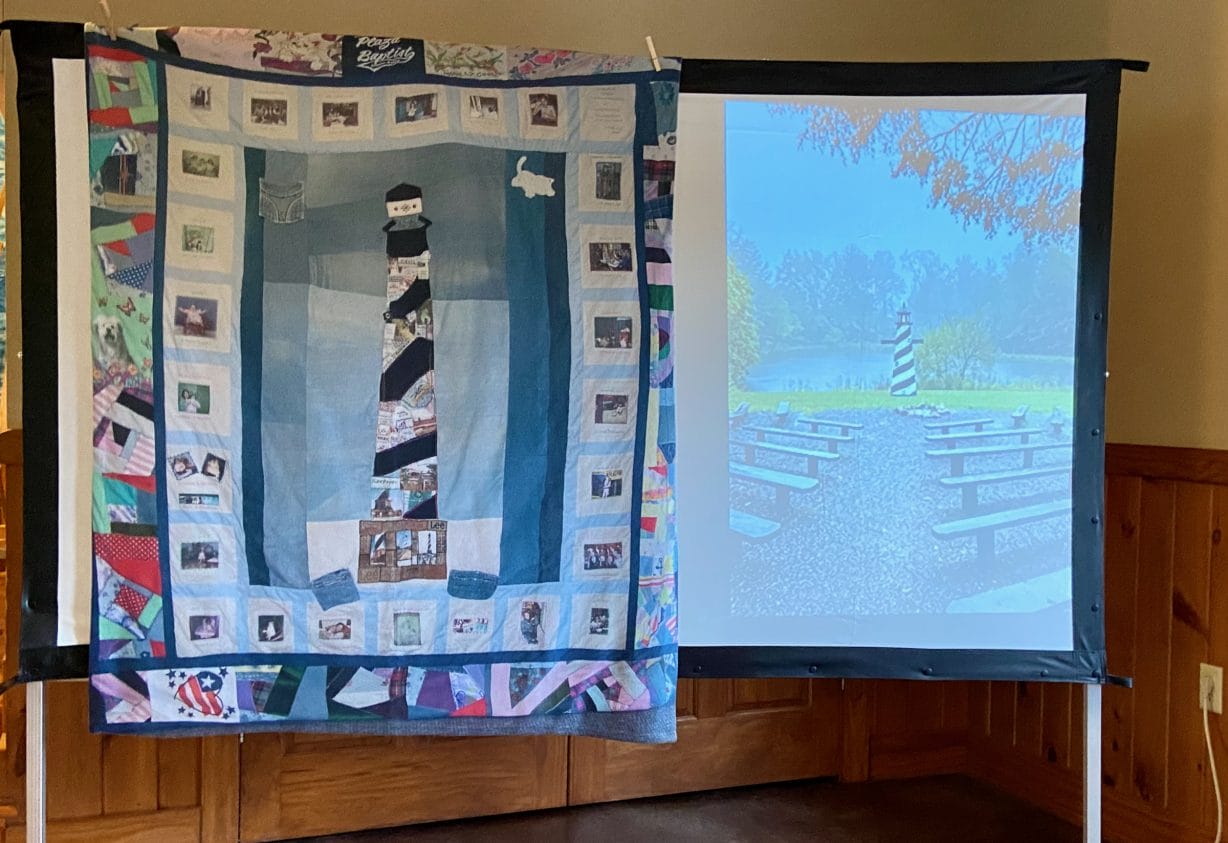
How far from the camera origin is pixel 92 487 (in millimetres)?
1724

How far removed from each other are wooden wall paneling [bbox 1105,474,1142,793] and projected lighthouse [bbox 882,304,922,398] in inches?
28.3

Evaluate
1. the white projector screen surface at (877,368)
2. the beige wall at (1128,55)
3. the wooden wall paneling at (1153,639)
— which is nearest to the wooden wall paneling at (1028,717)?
the wooden wall paneling at (1153,639)

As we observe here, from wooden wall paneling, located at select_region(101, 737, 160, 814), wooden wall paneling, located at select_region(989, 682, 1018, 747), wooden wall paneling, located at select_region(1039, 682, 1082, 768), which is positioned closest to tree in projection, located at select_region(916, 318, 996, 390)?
wooden wall paneling, located at select_region(1039, 682, 1082, 768)

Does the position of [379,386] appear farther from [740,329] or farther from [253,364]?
[740,329]

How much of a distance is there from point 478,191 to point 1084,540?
1441mm

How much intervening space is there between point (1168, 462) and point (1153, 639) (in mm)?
417

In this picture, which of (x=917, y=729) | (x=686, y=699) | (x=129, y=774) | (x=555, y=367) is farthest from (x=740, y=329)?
(x=129, y=774)

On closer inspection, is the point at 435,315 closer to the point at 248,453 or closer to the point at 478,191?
the point at 478,191

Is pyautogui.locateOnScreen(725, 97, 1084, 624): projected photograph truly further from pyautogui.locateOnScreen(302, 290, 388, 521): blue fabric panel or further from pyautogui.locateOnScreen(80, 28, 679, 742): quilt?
pyautogui.locateOnScreen(302, 290, 388, 521): blue fabric panel

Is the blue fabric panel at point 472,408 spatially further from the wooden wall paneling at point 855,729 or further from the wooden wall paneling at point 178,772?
the wooden wall paneling at point 855,729

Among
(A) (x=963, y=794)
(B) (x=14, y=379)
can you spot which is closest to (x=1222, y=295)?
(A) (x=963, y=794)

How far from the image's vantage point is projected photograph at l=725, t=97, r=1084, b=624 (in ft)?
6.27

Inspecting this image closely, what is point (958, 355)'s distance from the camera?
1927mm

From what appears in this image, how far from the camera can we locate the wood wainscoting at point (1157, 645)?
6.63 feet
